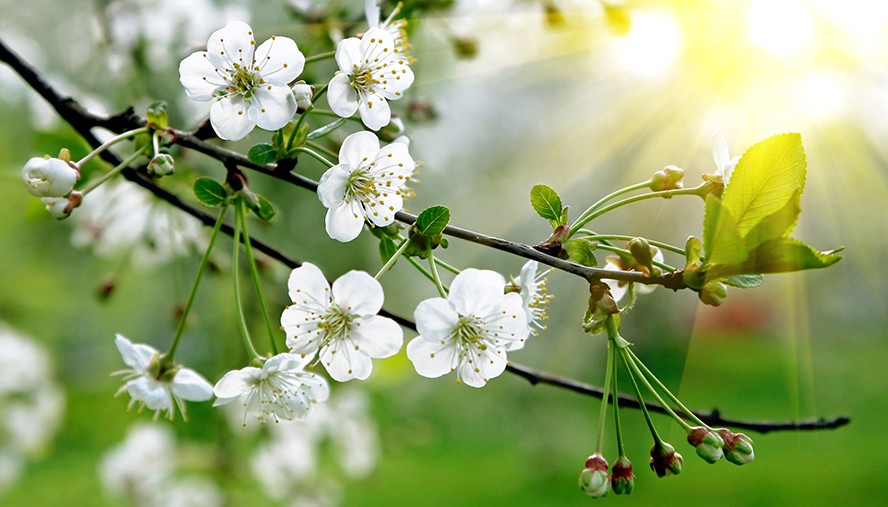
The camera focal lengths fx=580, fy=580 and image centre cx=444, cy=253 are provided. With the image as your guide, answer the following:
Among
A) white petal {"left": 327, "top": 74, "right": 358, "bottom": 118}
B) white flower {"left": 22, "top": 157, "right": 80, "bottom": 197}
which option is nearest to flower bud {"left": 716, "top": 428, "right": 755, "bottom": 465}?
white petal {"left": 327, "top": 74, "right": 358, "bottom": 118}

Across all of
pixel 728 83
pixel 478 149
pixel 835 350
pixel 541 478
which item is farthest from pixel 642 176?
pixel 835 350

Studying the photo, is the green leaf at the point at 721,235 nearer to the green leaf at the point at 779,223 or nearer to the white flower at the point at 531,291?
the green leaf at the point at 779,223

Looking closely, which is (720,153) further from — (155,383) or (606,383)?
(155,383)

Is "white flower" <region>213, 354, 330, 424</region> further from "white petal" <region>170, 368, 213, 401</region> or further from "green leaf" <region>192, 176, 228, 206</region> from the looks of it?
"green leaf" <region>192, 176, 228, 206</region>

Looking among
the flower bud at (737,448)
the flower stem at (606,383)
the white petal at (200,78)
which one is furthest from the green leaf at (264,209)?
the flower bud at (737,448)

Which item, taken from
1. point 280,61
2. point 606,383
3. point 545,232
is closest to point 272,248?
point 280,61

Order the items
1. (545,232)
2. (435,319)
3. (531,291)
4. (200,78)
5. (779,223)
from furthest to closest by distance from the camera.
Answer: (545,232) → (531,291) → (200,78) → (435,319) → (779,223)
